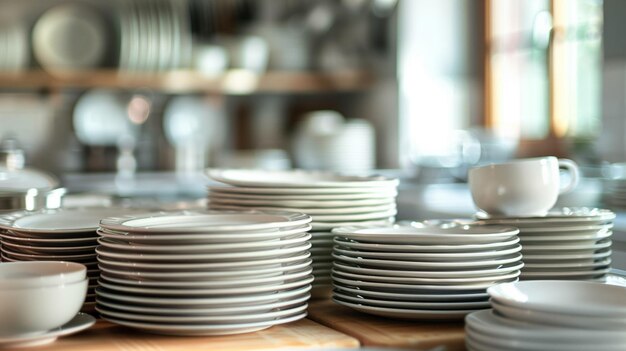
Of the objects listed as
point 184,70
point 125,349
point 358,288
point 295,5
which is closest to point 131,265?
point 125,349

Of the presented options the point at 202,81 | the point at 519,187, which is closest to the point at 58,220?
the point at 519,187

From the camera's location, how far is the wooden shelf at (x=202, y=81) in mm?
4293

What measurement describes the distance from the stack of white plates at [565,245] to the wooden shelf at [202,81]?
11.9 feet

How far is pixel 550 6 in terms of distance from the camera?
12.7 feet

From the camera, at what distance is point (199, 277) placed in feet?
2.83

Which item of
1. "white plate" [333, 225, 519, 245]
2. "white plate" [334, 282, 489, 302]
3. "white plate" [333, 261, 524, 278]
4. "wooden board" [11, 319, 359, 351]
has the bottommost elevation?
"wooden board" [11, 319, 359, 351]

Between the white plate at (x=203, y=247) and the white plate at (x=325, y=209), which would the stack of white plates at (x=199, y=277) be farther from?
the white plate at (x=325, y=209)

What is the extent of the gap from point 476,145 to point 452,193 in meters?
1.69

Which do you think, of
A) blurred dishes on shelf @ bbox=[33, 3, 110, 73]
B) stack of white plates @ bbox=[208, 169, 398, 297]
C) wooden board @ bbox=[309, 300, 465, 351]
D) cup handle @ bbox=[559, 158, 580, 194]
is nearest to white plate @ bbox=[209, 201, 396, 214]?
stack of white plates @ bbox=[208, 169, 398, 297]

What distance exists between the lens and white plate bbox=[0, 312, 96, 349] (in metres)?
0.81

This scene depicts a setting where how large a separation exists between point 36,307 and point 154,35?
13.2ft

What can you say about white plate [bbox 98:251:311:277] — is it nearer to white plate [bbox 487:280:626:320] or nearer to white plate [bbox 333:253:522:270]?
white plate [bbox 333:253:522:270]

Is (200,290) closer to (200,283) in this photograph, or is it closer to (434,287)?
(200,283)

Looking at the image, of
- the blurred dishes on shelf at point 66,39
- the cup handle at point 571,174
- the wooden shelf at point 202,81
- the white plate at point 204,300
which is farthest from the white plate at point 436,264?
the blurred dishes on shelf at point 66,39
